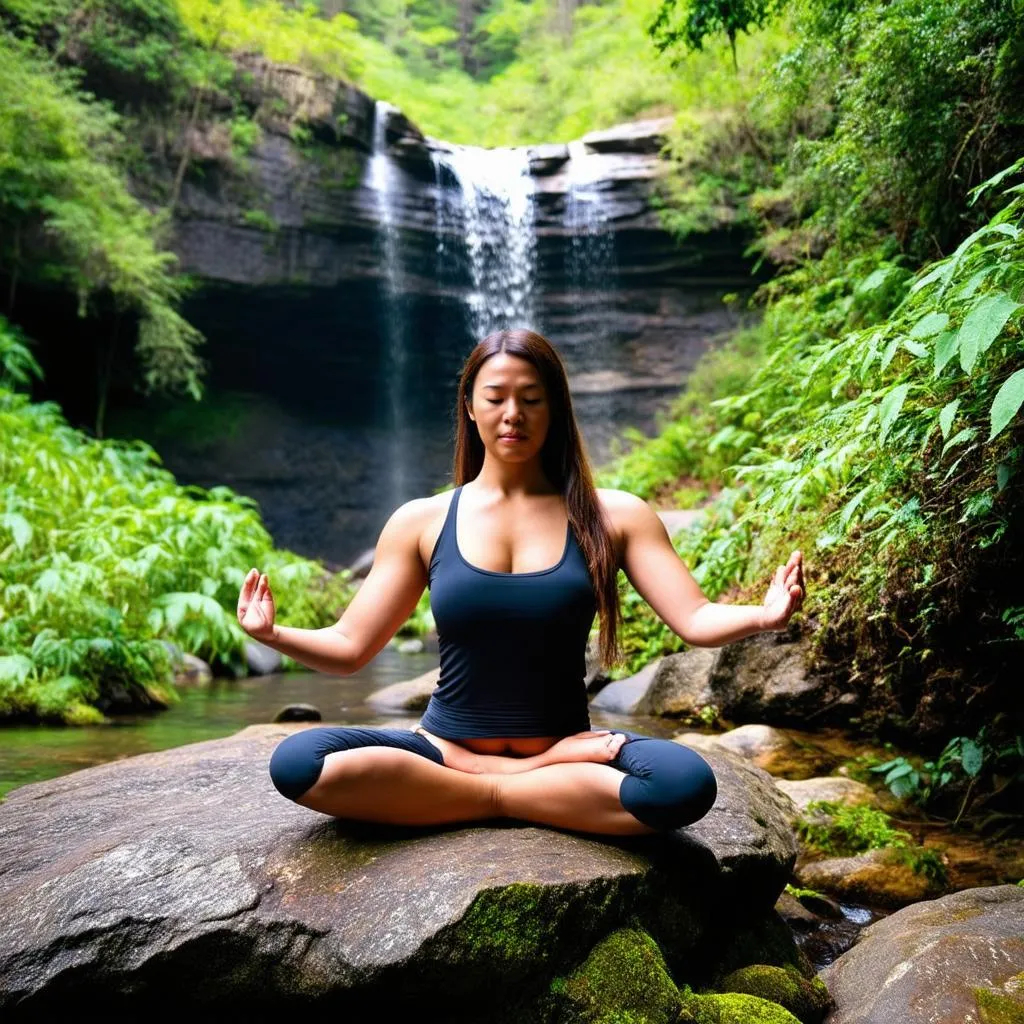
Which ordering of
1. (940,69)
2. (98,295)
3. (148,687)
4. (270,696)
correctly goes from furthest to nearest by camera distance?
(98,295) → (270,696) → (148,687) → (940,69)

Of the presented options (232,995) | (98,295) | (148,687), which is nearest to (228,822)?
(232,995)

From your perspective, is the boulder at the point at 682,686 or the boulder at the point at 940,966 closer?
the boulder at the point at 940,966

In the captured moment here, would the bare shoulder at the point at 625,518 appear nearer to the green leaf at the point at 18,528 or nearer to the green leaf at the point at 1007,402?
the green leaf at the point at 1007,402

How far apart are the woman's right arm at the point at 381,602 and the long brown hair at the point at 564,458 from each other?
0.90 ft

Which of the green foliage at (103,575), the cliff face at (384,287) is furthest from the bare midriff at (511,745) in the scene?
the cliff face at (384,287)

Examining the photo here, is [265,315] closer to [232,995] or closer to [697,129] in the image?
[697,129]

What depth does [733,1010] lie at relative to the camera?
2.19m

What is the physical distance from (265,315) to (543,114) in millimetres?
9609

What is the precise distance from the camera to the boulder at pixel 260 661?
9.03 meters

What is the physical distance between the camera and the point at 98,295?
592 inches

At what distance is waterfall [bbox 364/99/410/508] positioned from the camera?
56.8ft

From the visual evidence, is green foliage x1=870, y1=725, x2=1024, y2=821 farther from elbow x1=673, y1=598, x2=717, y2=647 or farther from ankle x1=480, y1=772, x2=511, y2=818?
ankle x1=480, y1=772, x2=511, y2=818

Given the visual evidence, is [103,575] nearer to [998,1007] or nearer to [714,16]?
[714,16]

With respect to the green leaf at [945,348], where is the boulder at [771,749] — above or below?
below
